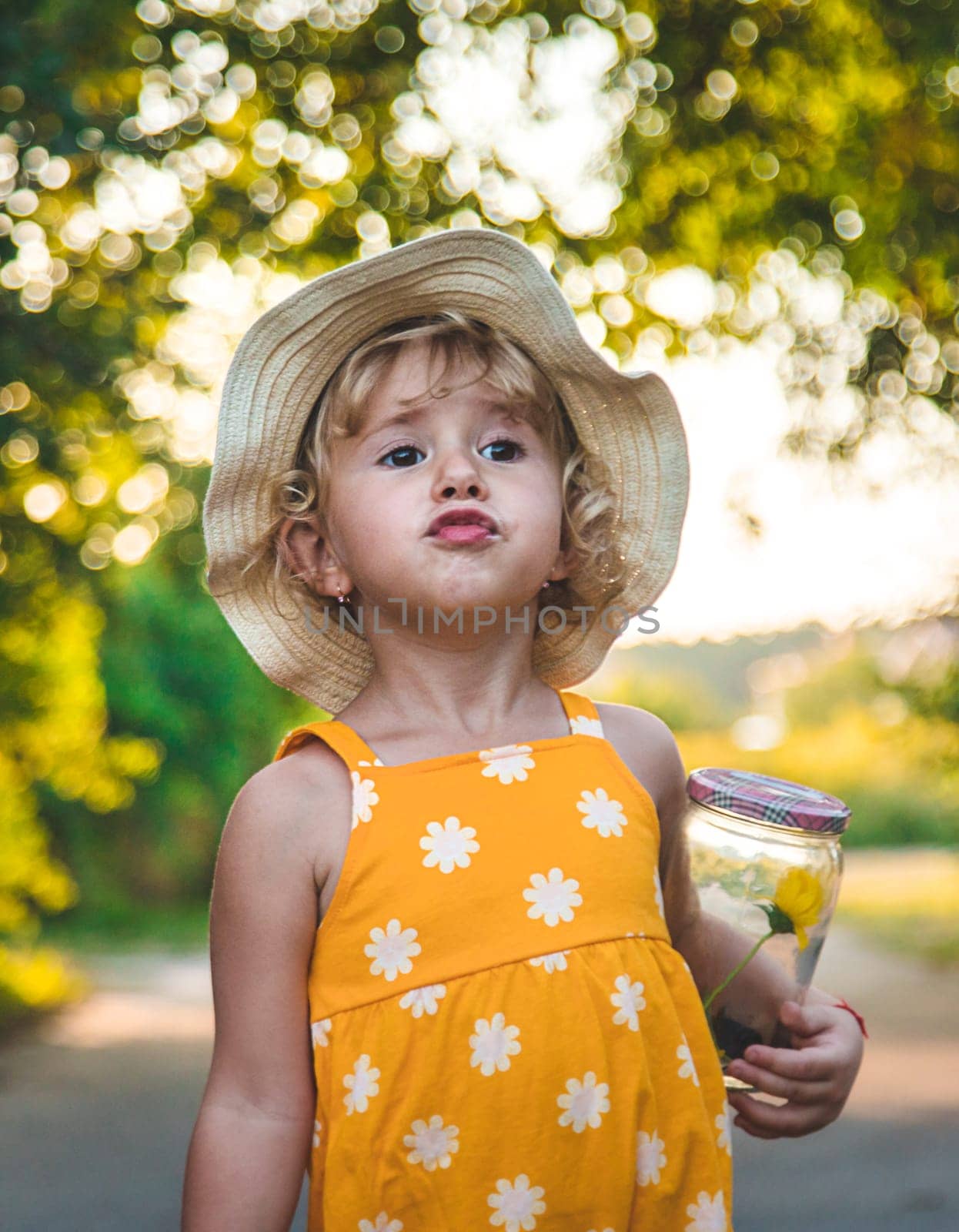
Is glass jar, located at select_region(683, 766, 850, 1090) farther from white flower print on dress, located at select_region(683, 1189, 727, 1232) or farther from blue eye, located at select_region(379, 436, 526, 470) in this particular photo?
blue eye, located at select_region(379, 436, 526, 470)

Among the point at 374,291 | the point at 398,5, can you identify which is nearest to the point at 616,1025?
the point at 374,291

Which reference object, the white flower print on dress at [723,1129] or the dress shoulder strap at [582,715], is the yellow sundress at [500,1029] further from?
the dress shoulder strap at [582,715]

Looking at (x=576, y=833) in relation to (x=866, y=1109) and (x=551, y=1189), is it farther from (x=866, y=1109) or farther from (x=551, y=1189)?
(x=866, y=1109)

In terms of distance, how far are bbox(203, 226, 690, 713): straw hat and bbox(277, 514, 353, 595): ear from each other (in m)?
0.04

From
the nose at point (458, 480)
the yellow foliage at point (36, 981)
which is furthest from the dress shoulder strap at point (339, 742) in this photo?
the yellow foliage at point (36, 981)

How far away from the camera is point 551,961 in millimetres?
1469

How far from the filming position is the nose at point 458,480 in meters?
1.54

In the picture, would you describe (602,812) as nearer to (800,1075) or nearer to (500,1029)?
(500,1029)

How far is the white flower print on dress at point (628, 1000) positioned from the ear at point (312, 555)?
62 cm

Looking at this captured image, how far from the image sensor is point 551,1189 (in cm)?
141

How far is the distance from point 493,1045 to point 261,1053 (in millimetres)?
270

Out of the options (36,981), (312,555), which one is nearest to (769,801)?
(312,555)

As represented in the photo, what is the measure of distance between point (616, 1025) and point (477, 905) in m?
0.21

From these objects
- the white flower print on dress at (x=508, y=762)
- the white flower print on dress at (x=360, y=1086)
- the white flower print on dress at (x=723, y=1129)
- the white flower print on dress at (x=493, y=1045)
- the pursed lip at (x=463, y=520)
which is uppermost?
the pursed lip at (x=463, y=520)
